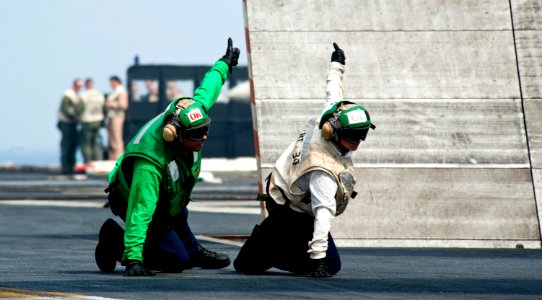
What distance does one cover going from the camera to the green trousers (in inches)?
1392

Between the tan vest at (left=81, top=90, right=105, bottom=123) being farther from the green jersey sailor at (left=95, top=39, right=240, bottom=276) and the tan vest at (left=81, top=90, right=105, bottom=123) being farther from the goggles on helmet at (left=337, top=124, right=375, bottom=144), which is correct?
the goggles on helmet at (left=337, top=124, right=375, bottom=144)

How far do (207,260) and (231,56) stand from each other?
1585mm

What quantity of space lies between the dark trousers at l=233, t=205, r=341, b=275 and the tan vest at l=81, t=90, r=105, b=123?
25.4m

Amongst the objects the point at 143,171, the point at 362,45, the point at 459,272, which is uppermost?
the point at 362,45

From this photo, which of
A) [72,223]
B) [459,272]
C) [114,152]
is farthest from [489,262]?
[114,152]

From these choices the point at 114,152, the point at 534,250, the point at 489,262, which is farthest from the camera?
the point at 114,152

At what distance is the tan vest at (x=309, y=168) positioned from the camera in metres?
9.38

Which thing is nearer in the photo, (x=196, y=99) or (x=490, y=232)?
(x=196, y=99)

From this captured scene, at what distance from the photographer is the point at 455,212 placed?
13.0 metres

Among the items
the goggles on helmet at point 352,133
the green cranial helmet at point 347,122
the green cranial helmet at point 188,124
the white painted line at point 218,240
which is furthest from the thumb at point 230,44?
the white painted line at point 218,240

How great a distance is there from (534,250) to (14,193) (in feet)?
49.0

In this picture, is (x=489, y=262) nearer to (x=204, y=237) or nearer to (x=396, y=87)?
(x=396, y=87)

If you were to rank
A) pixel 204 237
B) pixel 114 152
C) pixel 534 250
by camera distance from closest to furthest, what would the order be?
pixel 534 250, pixel 204 237, pixel 114 152

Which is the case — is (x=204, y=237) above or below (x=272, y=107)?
below
